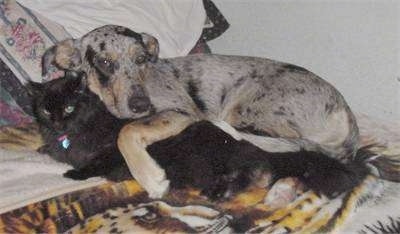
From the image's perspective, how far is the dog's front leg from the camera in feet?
6.52

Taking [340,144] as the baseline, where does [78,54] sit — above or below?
above

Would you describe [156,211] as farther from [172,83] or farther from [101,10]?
[101,10]

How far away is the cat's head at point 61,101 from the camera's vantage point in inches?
85.8

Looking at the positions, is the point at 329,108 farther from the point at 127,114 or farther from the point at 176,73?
the point at 127,114

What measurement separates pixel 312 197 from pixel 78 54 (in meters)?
1.22

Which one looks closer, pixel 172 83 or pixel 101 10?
pixel 172 83

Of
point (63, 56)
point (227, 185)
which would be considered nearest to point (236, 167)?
point (227, 185)

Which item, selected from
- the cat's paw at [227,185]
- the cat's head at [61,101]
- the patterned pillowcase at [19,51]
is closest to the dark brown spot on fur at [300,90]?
the cat's paw at [227,185]

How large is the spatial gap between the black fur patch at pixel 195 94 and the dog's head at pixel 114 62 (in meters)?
0.20

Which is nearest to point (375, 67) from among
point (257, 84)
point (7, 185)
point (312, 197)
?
point (257, 84)

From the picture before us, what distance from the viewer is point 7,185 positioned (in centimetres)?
200

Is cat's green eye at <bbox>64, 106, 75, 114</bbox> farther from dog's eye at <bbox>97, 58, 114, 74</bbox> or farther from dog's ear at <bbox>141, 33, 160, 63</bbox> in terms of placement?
dog's ear at <bbox>141, 33, 160, 63</bbox>

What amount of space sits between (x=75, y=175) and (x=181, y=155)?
1.29ft

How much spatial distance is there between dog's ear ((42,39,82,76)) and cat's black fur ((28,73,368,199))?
232mm
